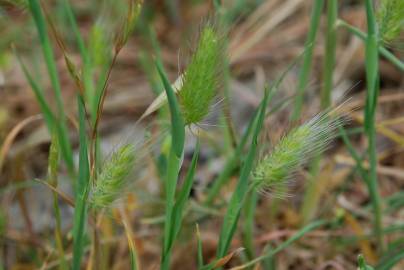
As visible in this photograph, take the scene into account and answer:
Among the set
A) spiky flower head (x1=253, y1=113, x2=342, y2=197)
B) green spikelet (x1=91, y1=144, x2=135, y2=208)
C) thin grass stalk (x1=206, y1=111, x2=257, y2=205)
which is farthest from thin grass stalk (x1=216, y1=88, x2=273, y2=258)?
thin grass stalk (x1=206, y1=111, x2=257, y2=205)

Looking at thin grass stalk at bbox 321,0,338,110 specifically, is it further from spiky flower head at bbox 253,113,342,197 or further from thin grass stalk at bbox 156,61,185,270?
thin grass stalk at bbox 156,61,185,270

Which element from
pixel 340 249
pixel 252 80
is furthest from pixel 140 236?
pixel 252 80

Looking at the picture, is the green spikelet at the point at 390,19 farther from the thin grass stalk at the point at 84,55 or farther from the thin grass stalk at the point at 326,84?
the thin grass stalk at the point at 84,55

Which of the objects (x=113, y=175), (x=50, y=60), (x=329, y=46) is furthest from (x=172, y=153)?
(x=329, y=46)

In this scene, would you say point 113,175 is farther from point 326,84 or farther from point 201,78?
point 326,84

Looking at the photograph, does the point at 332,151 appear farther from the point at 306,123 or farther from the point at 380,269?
the point at 306,123
